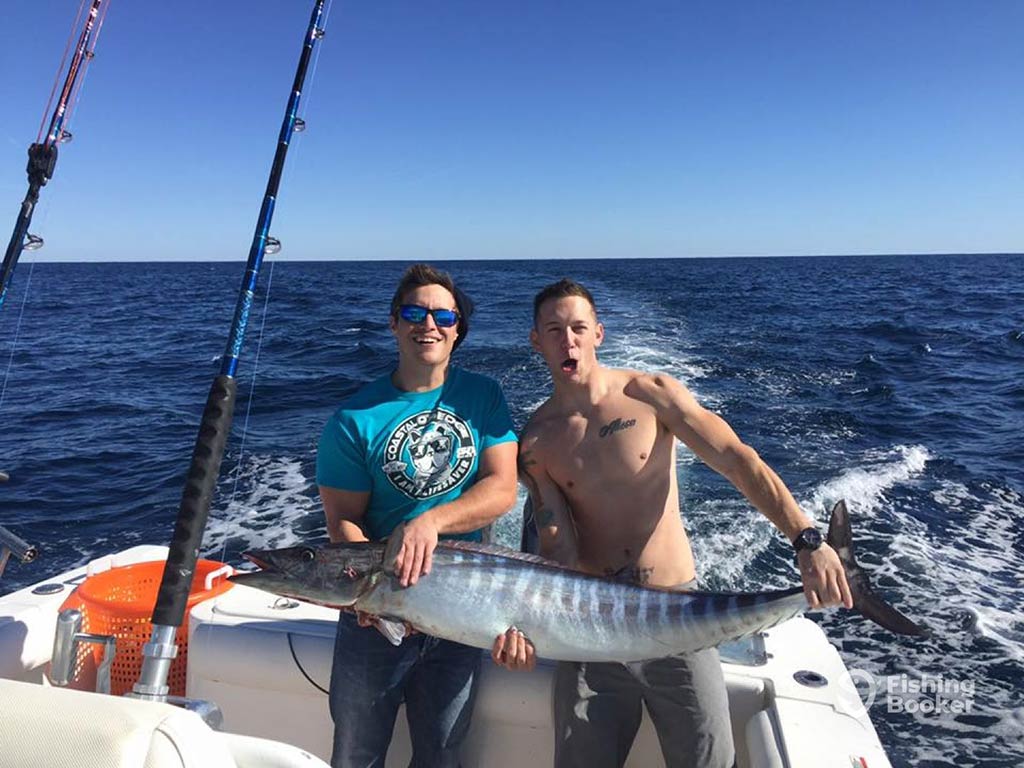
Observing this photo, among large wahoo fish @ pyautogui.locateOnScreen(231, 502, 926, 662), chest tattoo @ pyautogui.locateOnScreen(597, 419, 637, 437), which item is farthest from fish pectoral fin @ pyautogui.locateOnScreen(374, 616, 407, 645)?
chest tattoo @ pyautogui.locateOnScreen(597, 419, 637, 437)

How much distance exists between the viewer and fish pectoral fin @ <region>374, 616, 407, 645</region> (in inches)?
89.7

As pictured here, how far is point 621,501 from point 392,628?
1.12m

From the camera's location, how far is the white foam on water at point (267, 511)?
24.3 feet

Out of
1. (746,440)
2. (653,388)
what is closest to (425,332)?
(653,388)

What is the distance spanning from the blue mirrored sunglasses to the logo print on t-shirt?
338mm

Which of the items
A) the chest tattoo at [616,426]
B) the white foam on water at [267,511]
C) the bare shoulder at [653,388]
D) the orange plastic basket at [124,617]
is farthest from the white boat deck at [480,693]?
the white foam on water at [267,511]

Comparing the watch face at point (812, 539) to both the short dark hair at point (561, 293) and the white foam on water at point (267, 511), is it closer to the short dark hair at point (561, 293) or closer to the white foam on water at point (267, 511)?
the short dark hair at point (561, 293)

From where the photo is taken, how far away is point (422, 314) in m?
2.50

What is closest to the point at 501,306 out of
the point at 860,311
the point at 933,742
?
the point at 860,311

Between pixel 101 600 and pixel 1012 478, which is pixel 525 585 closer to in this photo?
pixel 101 600

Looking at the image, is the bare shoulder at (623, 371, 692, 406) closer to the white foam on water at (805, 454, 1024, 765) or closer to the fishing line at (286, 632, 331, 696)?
the fishing line at (286, 632, 331, 696)

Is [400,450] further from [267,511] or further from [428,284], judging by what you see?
[267,511]

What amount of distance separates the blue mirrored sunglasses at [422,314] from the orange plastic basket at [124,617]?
161cm

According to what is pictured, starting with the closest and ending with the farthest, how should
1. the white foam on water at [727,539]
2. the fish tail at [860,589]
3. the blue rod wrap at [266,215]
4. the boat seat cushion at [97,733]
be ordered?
1. the boat seat cushion at [97,733]
2. the fish tail at [860,589]
3. the blue rod wrap at [266,215]
4. the white foam on water at [727,539]
